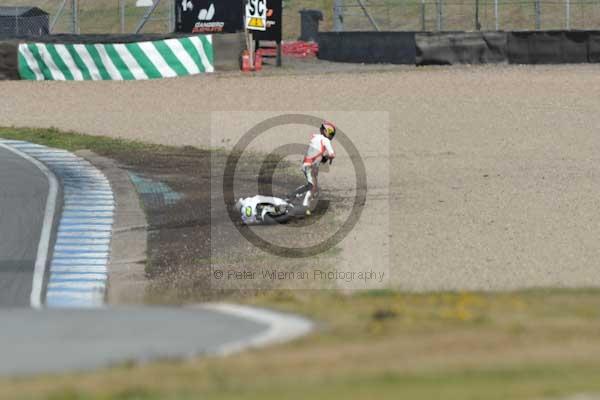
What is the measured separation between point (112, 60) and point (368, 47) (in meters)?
8.31

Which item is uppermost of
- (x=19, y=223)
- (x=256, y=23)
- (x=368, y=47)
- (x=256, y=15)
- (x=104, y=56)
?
(x=256, y=15)

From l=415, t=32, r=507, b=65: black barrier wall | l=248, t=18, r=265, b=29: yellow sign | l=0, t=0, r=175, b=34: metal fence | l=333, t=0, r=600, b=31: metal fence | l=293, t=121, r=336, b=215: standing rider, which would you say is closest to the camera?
l=293, t=121, r=336, b=215: standing rider

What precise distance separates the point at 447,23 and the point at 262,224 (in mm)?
30613

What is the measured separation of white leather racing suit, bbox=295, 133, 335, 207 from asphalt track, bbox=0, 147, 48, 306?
4.04m

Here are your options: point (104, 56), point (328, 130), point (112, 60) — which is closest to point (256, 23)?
point (112, 60)

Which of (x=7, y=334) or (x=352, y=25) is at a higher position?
(x=352, y=25)

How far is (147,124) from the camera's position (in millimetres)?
31438

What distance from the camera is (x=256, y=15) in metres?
39.3

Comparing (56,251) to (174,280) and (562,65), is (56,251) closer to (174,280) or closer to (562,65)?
(174,280)

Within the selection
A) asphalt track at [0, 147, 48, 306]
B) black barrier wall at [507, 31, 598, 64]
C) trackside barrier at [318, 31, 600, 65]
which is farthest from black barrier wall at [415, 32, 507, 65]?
asphalt track at [0, 147, 48, 306]

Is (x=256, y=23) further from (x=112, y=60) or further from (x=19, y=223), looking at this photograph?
(x=19, y=223)

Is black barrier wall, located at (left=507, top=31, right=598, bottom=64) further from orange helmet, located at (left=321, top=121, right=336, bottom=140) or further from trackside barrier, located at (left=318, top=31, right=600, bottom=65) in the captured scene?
orange helmet, located at (left=321, top=121, right=336, bottom=140)

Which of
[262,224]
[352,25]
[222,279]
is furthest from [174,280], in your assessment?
[352,25]

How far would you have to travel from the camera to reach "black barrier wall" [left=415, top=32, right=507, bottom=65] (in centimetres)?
3762
